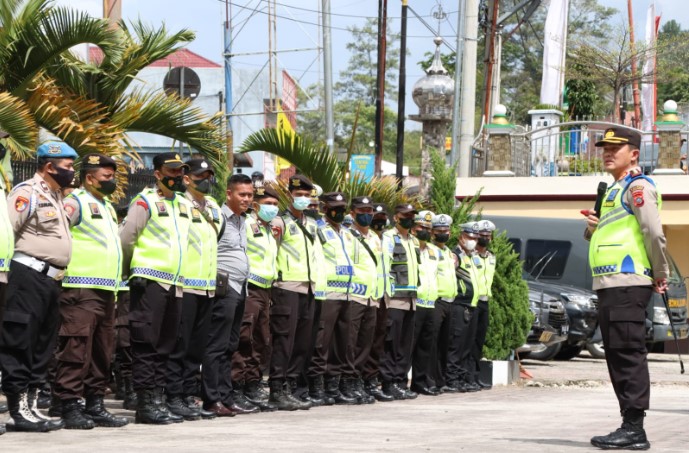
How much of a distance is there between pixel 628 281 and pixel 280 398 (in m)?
3.97

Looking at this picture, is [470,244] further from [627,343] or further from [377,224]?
[627,343]

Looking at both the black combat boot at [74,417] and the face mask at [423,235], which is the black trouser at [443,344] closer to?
the face mask at [423,235]

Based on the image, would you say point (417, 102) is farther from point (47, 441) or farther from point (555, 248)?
point (47, 441)

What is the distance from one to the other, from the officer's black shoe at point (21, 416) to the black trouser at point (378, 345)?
5.19 meters

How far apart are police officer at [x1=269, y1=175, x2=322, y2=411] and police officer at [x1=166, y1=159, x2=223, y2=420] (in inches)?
50.7

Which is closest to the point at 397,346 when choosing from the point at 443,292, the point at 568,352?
the point at 443,292

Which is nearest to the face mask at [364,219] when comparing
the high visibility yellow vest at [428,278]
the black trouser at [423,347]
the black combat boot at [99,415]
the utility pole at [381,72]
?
the high visibility yellow vest at [428,278]

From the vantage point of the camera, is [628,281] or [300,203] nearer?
[628,281]

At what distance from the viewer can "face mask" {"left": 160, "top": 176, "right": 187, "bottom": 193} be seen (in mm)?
10430

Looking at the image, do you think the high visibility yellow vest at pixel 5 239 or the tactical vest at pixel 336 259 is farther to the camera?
the tactical vest at pixel 336 259

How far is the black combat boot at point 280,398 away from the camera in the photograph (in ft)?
40.0

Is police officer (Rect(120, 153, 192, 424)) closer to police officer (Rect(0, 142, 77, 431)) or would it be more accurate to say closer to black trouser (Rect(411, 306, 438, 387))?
police officer (Rect(0, 142, 77, 431))

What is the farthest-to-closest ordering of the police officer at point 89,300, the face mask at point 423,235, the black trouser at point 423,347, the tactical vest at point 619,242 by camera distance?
the black trouser at point 423,347
the face mask at point 423,235
the police officer at point 89,300
the tactical vest at point 619,242

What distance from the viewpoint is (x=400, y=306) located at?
1443 centimetres
